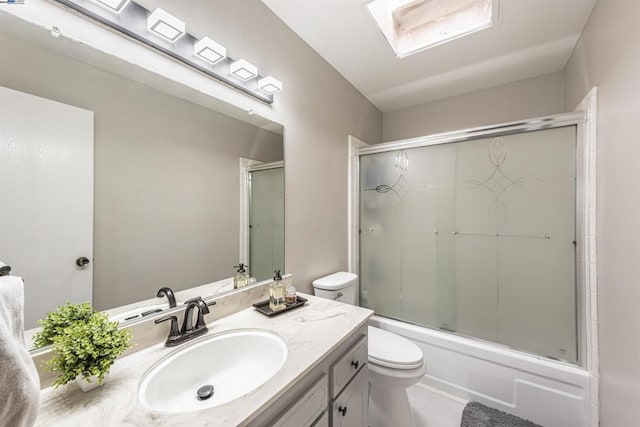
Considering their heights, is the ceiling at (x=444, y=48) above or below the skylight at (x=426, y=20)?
below

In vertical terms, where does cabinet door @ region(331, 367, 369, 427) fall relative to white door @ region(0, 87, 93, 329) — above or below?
below

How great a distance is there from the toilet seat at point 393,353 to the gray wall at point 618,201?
0.85 meters

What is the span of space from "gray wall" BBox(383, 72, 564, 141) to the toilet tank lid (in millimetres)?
1730

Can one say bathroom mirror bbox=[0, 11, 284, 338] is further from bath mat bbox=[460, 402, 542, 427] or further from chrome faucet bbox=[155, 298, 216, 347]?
bath mat bbox=[460, 402, 542, 427]

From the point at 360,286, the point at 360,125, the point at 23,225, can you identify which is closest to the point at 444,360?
the point at 360,286

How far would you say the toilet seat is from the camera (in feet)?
4.46

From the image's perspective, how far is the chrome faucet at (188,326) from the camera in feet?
3.00

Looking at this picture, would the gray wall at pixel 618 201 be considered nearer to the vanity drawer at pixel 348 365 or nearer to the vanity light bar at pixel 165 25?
the vanity drawer at pixel 348 365

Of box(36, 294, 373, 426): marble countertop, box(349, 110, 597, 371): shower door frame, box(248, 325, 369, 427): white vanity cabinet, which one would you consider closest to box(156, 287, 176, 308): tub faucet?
box(36, 294, 373, 426): marble countertop

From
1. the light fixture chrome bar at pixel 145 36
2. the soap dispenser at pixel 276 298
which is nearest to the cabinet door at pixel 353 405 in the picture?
the soap dispenser at pixel 276 298

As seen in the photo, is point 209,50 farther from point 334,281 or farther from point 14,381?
point 334,281

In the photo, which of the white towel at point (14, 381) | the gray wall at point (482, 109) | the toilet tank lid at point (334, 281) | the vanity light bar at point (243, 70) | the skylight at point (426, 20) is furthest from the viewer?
the gray wall at point (482, 109)

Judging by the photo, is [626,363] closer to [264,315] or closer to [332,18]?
[264,315]

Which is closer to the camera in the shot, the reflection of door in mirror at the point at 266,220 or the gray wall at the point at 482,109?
the reflection of door in mirror at the point at 266,220
